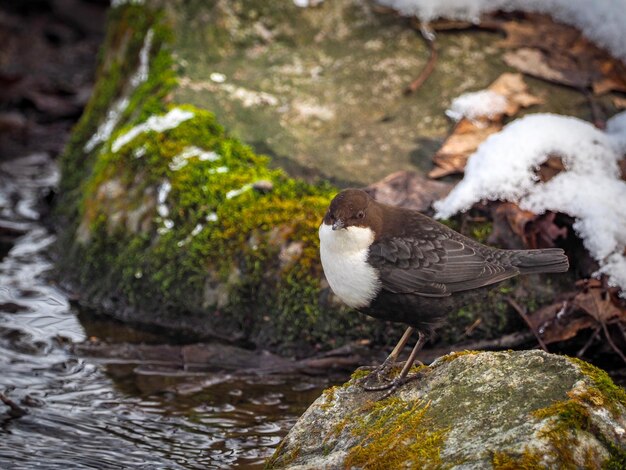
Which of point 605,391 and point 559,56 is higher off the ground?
point 559,56

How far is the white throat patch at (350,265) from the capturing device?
11.6 feet

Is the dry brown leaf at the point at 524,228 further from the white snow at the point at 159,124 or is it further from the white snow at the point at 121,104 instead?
the white snow at the point at 121,104

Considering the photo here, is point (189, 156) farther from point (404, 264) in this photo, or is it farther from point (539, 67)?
point (539, 67)

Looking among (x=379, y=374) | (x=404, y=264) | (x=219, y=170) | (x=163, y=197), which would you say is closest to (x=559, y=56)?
(x=219, y=170)

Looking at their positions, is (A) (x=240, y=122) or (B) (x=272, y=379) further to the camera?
(A) (x=240, y=122)

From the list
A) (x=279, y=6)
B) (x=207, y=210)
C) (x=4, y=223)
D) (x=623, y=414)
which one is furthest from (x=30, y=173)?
(x=623, y=414)

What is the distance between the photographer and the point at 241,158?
5.26 metres

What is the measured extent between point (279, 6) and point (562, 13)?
6.73 feet

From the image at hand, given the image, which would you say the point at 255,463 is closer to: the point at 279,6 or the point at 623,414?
the point at 623,414

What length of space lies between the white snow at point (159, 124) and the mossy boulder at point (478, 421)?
8.80 ft

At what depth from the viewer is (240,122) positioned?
551 centimetres

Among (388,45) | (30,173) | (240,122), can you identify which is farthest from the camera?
(30,173)

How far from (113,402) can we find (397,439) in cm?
185

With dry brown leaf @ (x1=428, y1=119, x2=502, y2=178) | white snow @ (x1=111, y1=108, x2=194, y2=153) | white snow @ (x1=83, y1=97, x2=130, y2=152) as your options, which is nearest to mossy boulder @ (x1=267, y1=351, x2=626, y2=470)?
dry brown leaf @ (x1=428, y1=119, x2=502, y2=178)
